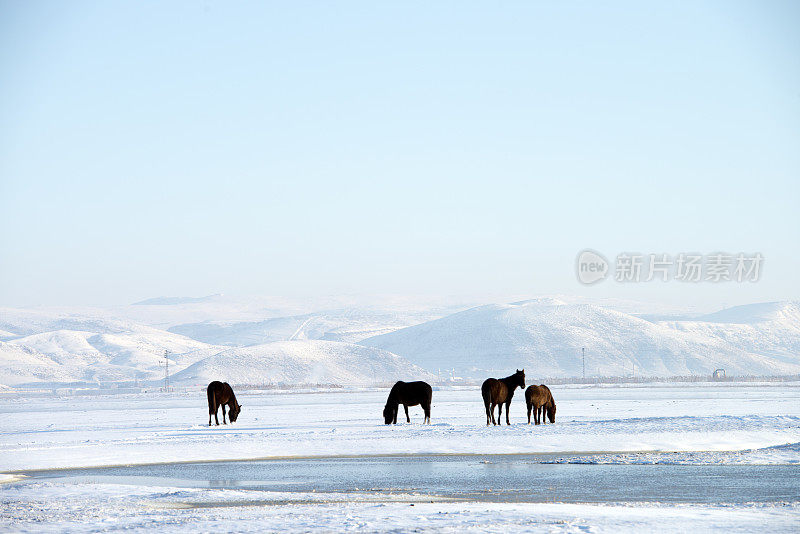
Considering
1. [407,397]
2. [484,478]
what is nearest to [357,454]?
[484,478]

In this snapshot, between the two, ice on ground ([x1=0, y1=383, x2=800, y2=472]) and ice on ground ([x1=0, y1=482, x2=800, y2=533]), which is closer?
ice on ground ([x1=0, y1=482, x2=800, y2=533])

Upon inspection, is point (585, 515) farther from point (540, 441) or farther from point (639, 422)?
point (639, 422)

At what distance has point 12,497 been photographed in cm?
2092

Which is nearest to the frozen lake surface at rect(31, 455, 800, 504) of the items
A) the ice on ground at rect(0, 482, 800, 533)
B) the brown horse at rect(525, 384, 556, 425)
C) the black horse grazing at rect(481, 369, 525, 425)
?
the ice on ground at rect(0, 482, 800, 533)

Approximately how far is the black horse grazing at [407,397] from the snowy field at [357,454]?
60 centimetres

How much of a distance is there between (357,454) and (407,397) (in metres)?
12.6

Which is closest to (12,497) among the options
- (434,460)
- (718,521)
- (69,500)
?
(69,500)

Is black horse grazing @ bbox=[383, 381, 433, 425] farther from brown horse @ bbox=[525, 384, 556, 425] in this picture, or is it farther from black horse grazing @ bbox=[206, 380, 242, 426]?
black horse grazing @ bbox=[206, 380, 242, 426]

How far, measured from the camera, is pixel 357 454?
1160 inches

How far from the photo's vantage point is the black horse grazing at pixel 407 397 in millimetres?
41250

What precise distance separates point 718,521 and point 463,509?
438 centimetres

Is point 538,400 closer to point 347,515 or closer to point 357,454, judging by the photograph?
point 357,454

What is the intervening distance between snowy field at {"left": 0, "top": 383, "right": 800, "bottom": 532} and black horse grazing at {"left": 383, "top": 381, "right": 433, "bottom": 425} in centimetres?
60

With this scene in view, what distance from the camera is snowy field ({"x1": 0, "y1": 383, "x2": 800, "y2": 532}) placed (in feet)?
54.6
